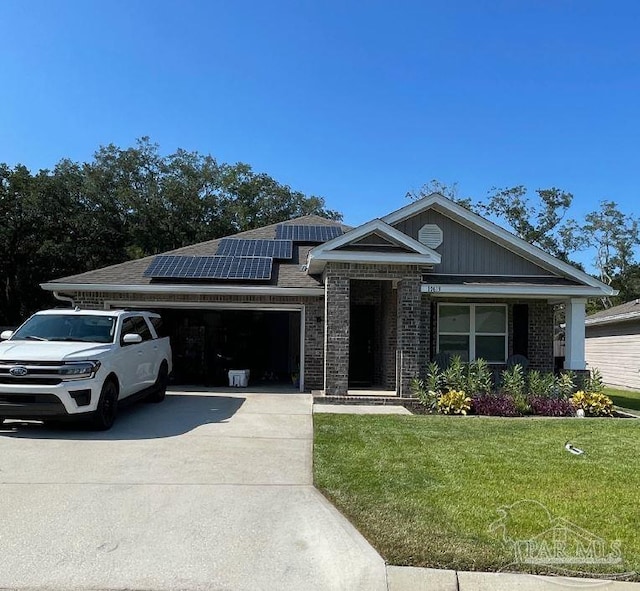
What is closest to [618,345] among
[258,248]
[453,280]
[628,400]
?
[628,400]

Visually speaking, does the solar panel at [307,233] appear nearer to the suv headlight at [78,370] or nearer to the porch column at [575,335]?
the porch column at [575,335]

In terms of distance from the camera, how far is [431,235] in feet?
48.9

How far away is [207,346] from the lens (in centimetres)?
1712

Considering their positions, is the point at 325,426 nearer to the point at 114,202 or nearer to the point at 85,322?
the point at 85,322

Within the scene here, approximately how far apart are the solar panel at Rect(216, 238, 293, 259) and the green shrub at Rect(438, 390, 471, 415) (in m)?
6.77

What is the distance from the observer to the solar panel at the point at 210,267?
1477 cm

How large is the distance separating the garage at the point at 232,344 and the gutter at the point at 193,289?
1776mm

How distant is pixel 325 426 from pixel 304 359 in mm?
5131

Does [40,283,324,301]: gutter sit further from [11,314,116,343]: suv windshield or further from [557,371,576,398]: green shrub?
[557,371,576,398]: green shrub

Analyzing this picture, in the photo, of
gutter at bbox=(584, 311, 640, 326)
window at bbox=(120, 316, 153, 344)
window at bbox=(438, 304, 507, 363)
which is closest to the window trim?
window at bbox=(438, 304, 507, 363)

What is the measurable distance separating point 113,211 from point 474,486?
113 feet

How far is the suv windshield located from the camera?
32.0 feet

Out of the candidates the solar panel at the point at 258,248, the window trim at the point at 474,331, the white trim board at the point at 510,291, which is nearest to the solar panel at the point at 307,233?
the solar panel at the point at 258,248

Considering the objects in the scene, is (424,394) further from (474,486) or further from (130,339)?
(474,486)
